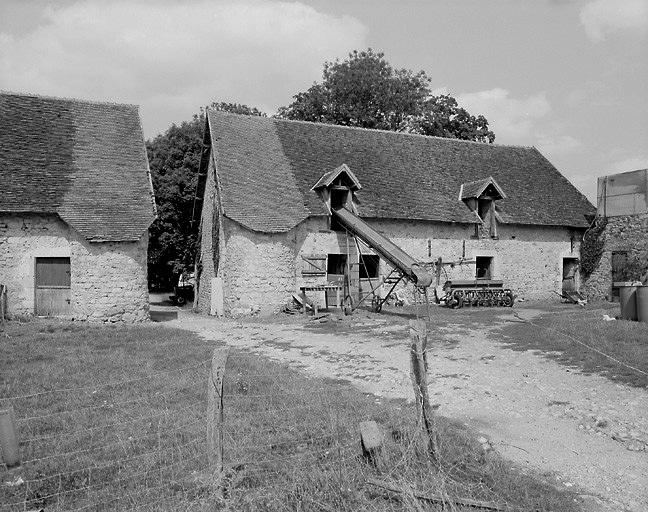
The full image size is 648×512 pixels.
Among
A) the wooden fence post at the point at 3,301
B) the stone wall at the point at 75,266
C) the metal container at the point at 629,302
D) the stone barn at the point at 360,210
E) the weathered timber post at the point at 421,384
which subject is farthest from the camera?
the stone barn at the point at 360,210

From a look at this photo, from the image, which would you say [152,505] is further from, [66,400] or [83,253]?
[83,253]

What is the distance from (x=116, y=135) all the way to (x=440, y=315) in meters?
14.7

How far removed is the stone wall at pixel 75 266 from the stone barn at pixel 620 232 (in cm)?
2079

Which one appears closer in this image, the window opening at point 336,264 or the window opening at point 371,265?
the window opening at point 336,264

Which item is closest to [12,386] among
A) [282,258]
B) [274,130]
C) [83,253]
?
[83,253]

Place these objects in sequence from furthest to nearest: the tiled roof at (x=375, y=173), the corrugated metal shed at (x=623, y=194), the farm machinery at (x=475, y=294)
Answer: the corrugated metal shed at (x=623, y=194) < the farm machinery at (x=475, y=294) < the tiled roof at (x=375, y=173)

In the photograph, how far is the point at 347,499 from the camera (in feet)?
16.3

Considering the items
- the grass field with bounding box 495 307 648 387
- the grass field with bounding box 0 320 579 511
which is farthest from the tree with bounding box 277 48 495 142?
the grass field with bounding box 0 320 579 511

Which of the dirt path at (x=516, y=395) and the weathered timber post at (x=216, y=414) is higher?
the weathered timber post at (x=216, y=414)

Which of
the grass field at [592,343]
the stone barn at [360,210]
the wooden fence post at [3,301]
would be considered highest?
the stone barn at [360,210]

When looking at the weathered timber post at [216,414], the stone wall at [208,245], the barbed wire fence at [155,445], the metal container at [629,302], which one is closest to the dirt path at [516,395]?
the barbed wire fence at [155,445]

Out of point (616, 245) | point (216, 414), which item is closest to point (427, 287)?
point (616, 245)

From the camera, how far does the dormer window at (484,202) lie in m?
25.2

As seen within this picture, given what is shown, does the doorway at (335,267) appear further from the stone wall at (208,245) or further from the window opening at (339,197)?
the stone wall at (208,245)
